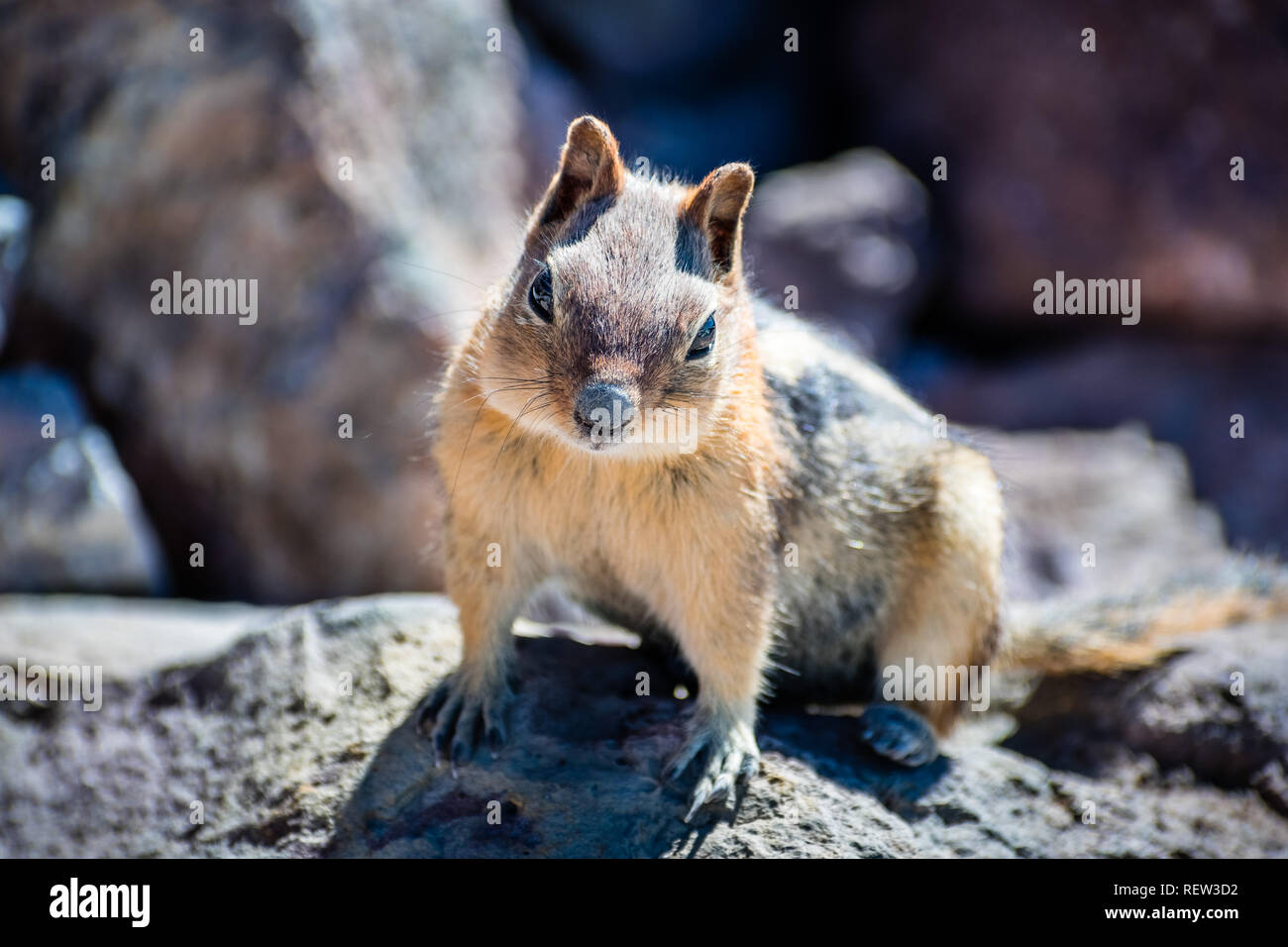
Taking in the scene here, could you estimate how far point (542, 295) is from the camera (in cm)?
330

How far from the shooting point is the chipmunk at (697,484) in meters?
3.25

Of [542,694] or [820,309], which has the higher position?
[820,309]

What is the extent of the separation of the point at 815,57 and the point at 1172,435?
194 inches

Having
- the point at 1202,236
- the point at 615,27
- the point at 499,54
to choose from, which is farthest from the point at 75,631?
the point at 1202,236

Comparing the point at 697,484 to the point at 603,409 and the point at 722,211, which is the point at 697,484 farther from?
the point at 722,211

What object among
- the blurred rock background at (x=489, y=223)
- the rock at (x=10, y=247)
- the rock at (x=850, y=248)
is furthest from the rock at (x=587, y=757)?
the rock at (x=850, y=248)

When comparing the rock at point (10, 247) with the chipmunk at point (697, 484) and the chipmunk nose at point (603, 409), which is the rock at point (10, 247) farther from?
the chipmunk nose at point (603, 409)

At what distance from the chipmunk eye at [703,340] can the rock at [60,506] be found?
517 centimetres

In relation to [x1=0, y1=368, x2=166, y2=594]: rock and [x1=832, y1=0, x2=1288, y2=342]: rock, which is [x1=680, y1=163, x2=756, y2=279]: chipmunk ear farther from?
[x1=832, y1=0, x2=1288, y2=342]: rock

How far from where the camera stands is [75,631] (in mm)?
5344

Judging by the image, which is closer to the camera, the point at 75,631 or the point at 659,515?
the point at 659,515

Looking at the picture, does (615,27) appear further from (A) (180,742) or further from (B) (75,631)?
(A) (180,742)

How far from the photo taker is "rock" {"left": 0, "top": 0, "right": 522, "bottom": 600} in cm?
734

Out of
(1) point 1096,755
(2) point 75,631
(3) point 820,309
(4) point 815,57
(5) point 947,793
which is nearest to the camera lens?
(5) point 947,793
